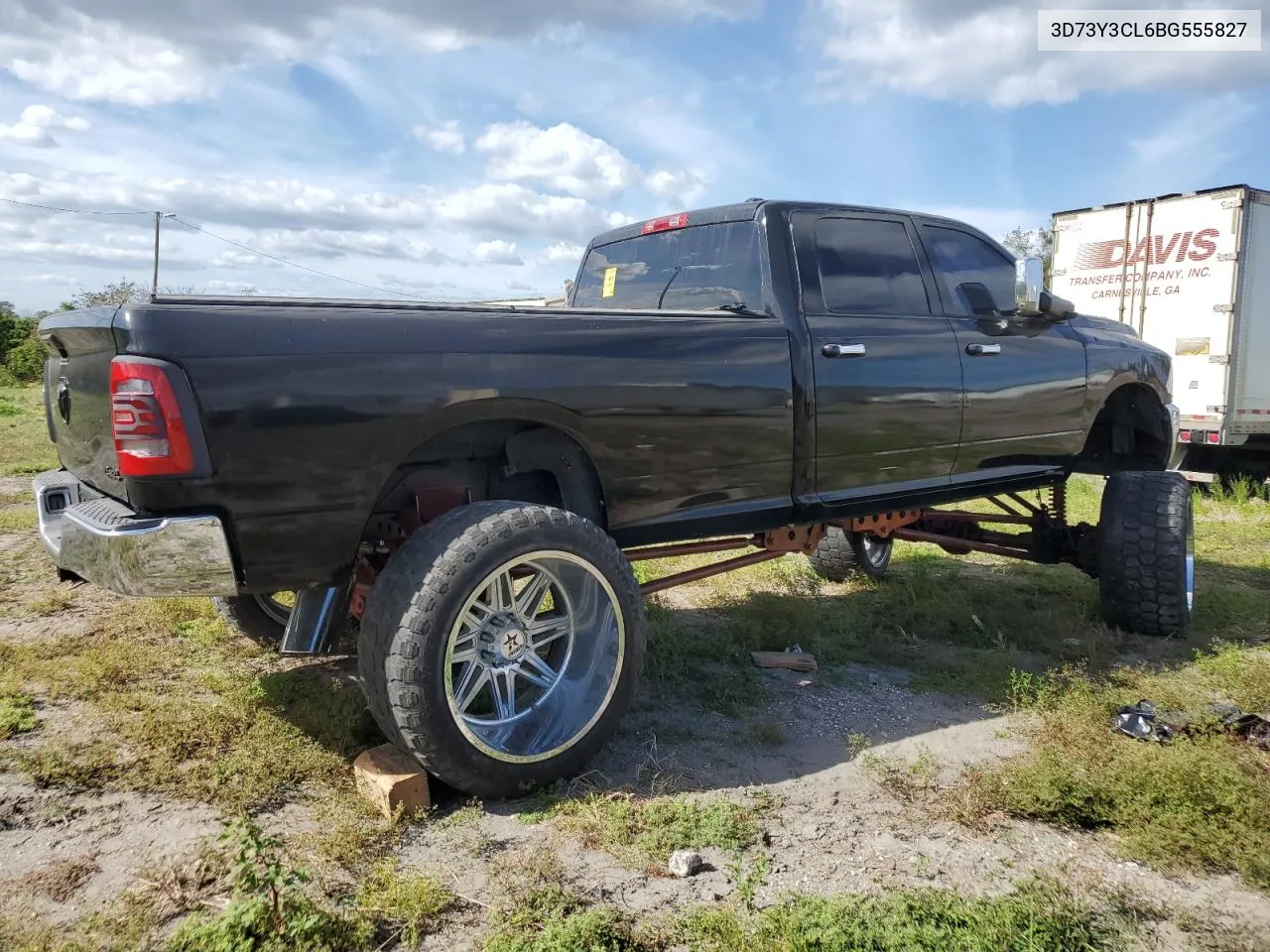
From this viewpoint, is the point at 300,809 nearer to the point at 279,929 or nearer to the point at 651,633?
the point at 279,929

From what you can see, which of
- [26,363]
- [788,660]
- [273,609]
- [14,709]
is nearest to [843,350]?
[788,660]

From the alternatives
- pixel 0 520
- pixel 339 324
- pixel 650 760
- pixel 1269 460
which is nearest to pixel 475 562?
pixel 339 324

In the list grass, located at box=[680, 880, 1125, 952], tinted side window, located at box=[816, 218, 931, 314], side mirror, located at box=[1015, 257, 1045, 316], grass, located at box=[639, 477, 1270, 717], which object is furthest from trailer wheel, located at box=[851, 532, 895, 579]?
grass, located at box=[680, 880, 1125, 952]

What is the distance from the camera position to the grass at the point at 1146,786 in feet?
8.93

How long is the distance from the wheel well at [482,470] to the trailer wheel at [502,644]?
0.25m

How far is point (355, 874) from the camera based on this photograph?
2545 millimetres

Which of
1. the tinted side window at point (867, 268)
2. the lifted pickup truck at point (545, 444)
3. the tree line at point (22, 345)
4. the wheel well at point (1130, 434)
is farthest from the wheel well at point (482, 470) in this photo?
the tree line at point (22, 345)

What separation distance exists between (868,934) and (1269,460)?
11022mm

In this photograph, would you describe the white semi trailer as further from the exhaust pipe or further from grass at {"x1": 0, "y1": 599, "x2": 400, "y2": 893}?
the exhaust pipe

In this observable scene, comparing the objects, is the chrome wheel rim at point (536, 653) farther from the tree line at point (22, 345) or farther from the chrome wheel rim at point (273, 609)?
the tree line at point (22, 345)

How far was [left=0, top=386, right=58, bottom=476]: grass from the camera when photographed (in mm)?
10125

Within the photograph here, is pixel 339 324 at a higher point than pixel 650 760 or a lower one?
higher

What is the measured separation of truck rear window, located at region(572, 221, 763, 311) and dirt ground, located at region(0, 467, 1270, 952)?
6.09 ft

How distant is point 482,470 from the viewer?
11.3 feet
